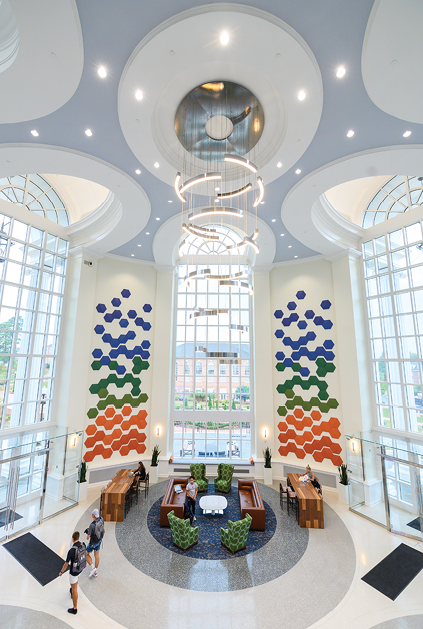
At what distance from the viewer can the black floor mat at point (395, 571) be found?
17.9ft

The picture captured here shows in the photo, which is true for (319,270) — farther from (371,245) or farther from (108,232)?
(108,232)

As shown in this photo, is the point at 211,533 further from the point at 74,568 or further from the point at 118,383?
the point at 118,383

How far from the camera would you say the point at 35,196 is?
982 centimetres

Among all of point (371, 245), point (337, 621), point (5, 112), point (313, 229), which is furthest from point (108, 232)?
point (337, 621)

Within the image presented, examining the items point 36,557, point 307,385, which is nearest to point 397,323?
point 307,385

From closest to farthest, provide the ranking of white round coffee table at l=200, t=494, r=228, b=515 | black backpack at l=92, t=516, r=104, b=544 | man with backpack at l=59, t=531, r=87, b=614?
man with backpack at l=59, t=531, r=87, b=614 → black backpack at l=92, t=516, r=104, b=544 → white round coffee table at l=200, t=494, r=228, b=515

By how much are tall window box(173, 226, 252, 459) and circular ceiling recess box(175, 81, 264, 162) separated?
199 inches

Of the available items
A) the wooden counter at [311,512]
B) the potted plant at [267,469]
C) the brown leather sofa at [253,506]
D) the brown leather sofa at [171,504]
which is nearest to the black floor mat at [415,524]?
the wooden counter at [311,512]

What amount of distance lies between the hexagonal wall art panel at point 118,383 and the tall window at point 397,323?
855 cm

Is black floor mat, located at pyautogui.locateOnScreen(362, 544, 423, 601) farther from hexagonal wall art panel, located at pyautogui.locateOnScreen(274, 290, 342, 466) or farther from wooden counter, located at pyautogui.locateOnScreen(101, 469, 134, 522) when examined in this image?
wooden counter, located at pyautogui.locateOnScreen(101, 469, 134, 522)

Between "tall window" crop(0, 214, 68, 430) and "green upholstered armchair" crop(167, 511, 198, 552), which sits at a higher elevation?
"tall window" crop(0, 214, 68, 430)

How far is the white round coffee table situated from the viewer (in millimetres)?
7739

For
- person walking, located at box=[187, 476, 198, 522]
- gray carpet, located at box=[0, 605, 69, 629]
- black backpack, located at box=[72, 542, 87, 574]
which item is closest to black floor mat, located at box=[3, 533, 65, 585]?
gray carpet, located at box=[0, 605, 69, 629]

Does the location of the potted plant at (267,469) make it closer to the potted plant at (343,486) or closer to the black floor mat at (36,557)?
the potted plant at (343,486)
